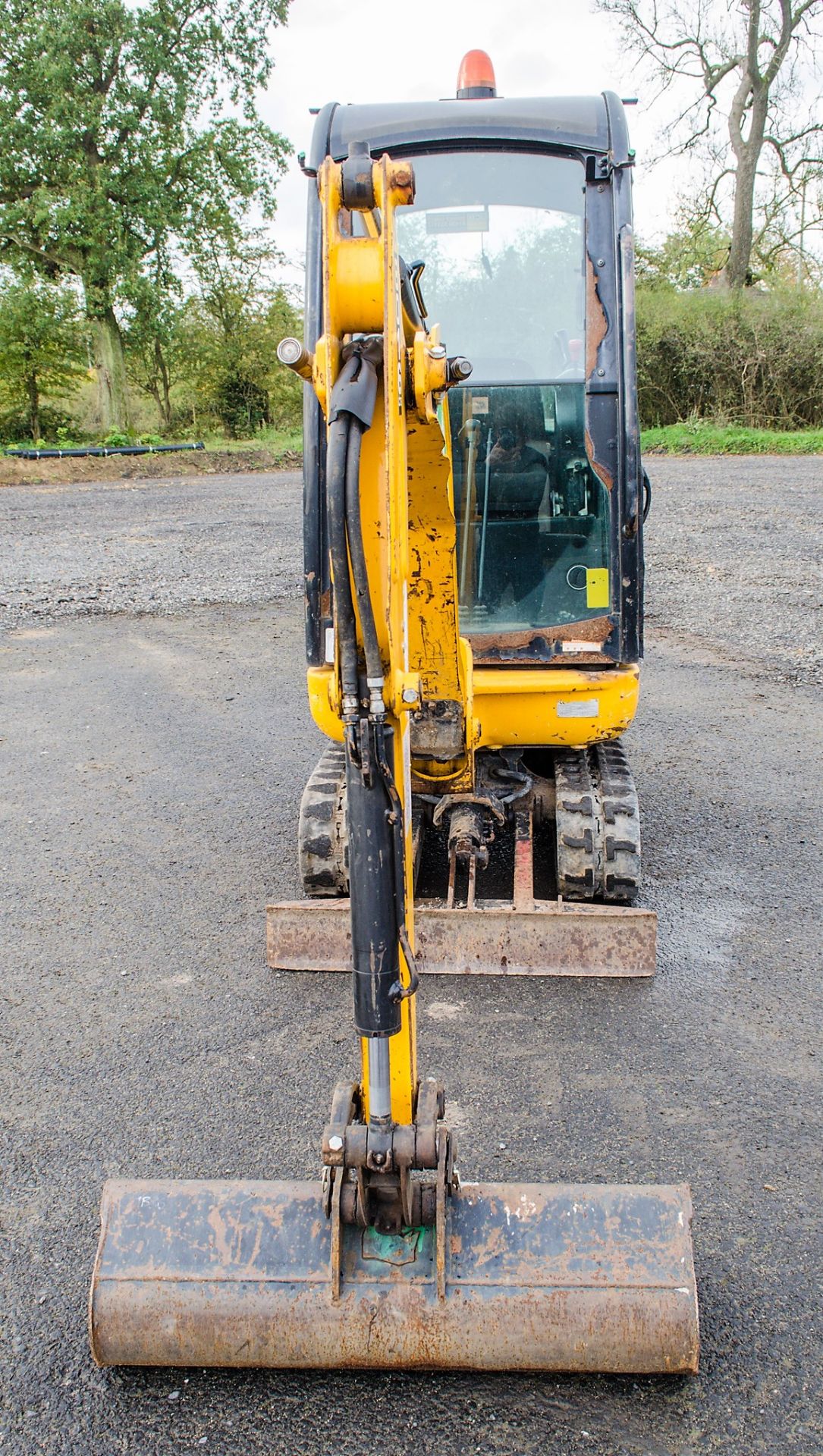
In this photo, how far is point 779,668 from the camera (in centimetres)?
821

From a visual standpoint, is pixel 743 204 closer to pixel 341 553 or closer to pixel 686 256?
pixel 686 256

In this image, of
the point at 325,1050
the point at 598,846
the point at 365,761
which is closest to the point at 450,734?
the point at 598,846

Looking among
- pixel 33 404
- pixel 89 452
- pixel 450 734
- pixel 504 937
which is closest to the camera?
pixel 450 734

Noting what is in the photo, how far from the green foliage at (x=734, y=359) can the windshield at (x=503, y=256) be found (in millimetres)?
19049

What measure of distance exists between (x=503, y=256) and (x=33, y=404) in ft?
88.0

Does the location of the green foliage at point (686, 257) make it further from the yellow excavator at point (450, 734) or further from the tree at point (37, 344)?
the yellow excavator at point (450, 734)

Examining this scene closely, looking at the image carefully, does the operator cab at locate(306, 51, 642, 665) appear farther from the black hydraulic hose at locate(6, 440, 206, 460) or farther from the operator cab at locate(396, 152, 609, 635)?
the black hydraulic hose at locate(6, 440, 206, 460)

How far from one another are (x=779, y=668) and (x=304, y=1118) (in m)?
6.05

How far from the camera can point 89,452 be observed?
23.1 metres

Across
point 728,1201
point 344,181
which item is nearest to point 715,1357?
point 728,1201

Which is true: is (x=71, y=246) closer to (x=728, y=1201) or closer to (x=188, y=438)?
(x=188, y=438)

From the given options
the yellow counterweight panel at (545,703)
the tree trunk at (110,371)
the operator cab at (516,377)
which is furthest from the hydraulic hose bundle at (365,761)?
the tree trunk at (110,371)

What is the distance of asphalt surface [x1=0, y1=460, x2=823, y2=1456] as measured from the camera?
230 cm

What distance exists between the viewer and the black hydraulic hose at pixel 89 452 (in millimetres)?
22219
